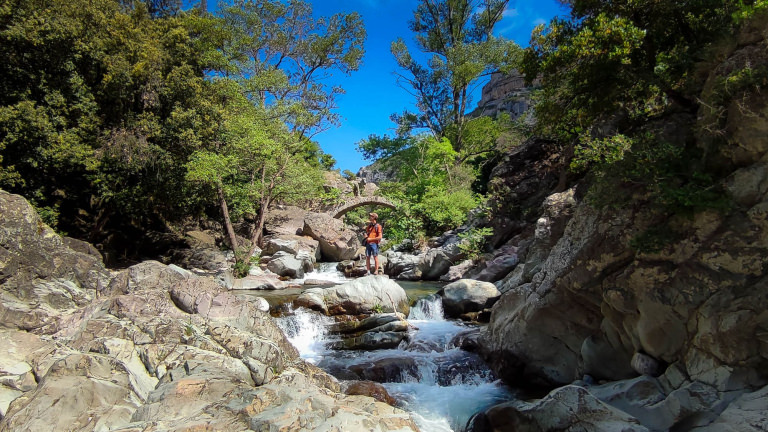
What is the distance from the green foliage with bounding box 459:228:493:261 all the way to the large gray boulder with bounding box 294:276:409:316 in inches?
239

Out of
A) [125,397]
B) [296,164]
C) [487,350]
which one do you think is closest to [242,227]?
[296,164]

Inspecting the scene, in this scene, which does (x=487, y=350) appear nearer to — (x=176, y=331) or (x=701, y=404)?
(x=701, y=404)

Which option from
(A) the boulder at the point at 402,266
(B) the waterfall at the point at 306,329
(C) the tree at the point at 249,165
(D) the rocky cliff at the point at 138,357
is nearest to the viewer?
(D) the rocky cliff at the point at 138,357

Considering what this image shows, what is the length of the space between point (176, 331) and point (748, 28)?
7.87 m

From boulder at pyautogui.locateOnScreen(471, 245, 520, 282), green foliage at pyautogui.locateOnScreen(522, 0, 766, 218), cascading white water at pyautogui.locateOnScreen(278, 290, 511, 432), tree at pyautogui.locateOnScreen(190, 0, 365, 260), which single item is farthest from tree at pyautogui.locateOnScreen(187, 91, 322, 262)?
green foliage at pyautogui.locateOnScreen(522, 0, 766, 218)

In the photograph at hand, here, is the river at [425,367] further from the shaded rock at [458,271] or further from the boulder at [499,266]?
the shaded rock at [458,271]

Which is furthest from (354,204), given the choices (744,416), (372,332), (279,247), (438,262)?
(744,416)

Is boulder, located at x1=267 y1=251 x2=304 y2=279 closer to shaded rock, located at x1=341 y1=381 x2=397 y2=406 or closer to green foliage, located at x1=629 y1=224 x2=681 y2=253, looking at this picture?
shaded rock, located at x1=341 y1=381 x2=397 y2=406

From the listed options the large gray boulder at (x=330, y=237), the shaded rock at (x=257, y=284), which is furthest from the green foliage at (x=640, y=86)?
the large gray boulder at (x=330, y=237)

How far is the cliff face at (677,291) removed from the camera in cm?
432

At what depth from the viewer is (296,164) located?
18.7m

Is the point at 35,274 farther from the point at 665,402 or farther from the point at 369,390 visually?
the point at 665,402

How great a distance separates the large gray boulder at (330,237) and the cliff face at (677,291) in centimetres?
1533

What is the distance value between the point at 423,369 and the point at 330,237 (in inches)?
590
